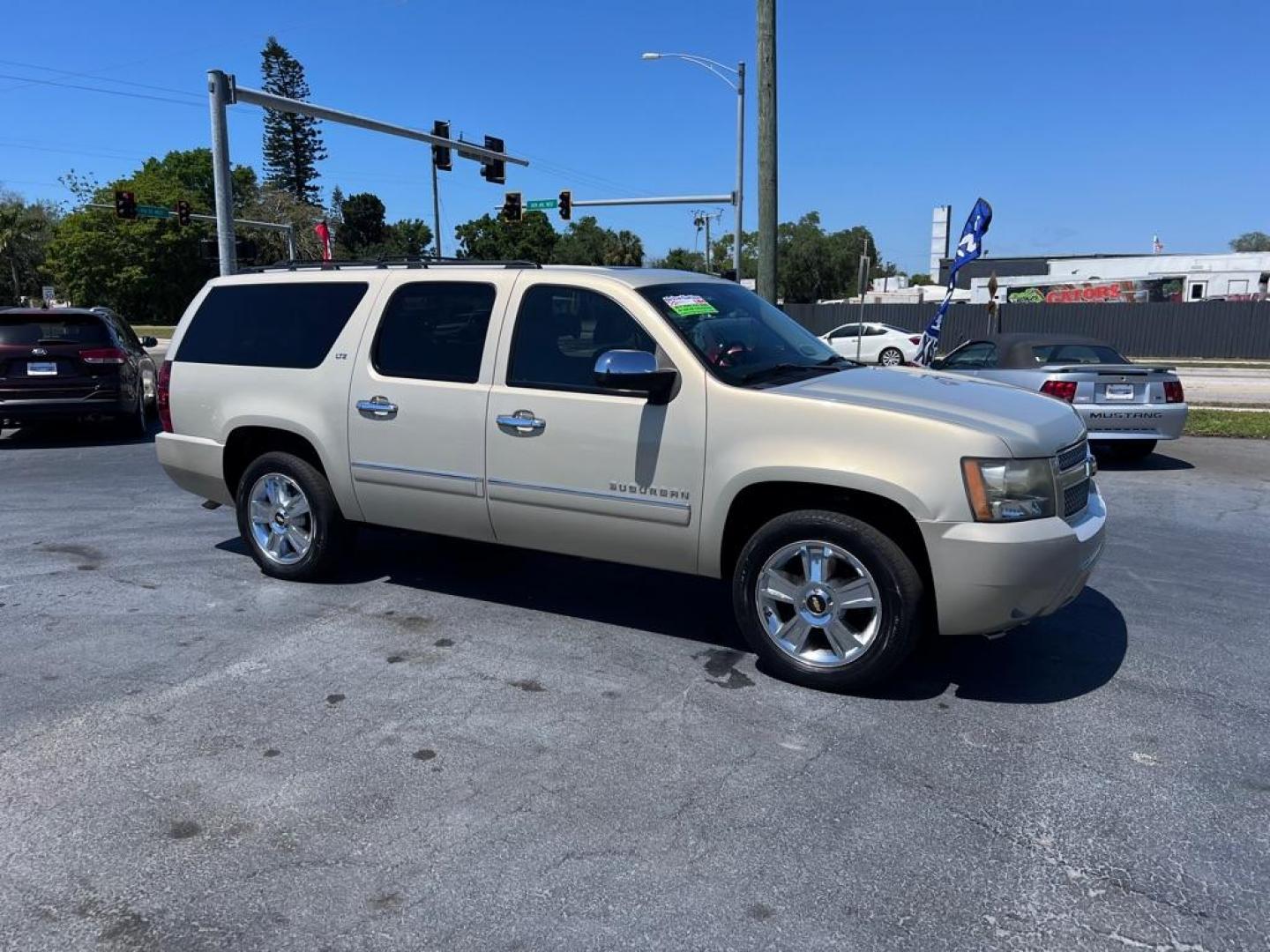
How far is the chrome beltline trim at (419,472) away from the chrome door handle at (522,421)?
0.36m

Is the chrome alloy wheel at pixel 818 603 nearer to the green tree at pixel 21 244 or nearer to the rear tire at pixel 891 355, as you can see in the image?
the rear tire at pixel 891 355

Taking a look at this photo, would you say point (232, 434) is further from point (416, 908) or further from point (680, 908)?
point (680, 908)

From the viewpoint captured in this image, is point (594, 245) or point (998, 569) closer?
point (998, 569)

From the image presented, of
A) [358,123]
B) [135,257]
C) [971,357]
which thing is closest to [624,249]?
[135,257]

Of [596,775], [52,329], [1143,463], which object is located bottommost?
[596,775]

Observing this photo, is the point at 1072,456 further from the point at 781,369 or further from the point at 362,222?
the point at 362,222

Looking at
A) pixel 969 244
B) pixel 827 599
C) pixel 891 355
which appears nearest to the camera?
pixel 827 599

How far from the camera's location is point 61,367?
37.1 ft

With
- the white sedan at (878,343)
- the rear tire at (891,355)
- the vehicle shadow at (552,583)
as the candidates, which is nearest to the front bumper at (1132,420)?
the vehicle shadow at (552,583)

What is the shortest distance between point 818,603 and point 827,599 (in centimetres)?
5

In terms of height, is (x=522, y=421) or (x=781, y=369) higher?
(x=781, y=369)

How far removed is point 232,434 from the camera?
610 centimetres

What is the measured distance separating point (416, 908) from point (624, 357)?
2455 mm

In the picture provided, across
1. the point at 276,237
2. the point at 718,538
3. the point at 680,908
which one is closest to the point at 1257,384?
the point at 718,538
